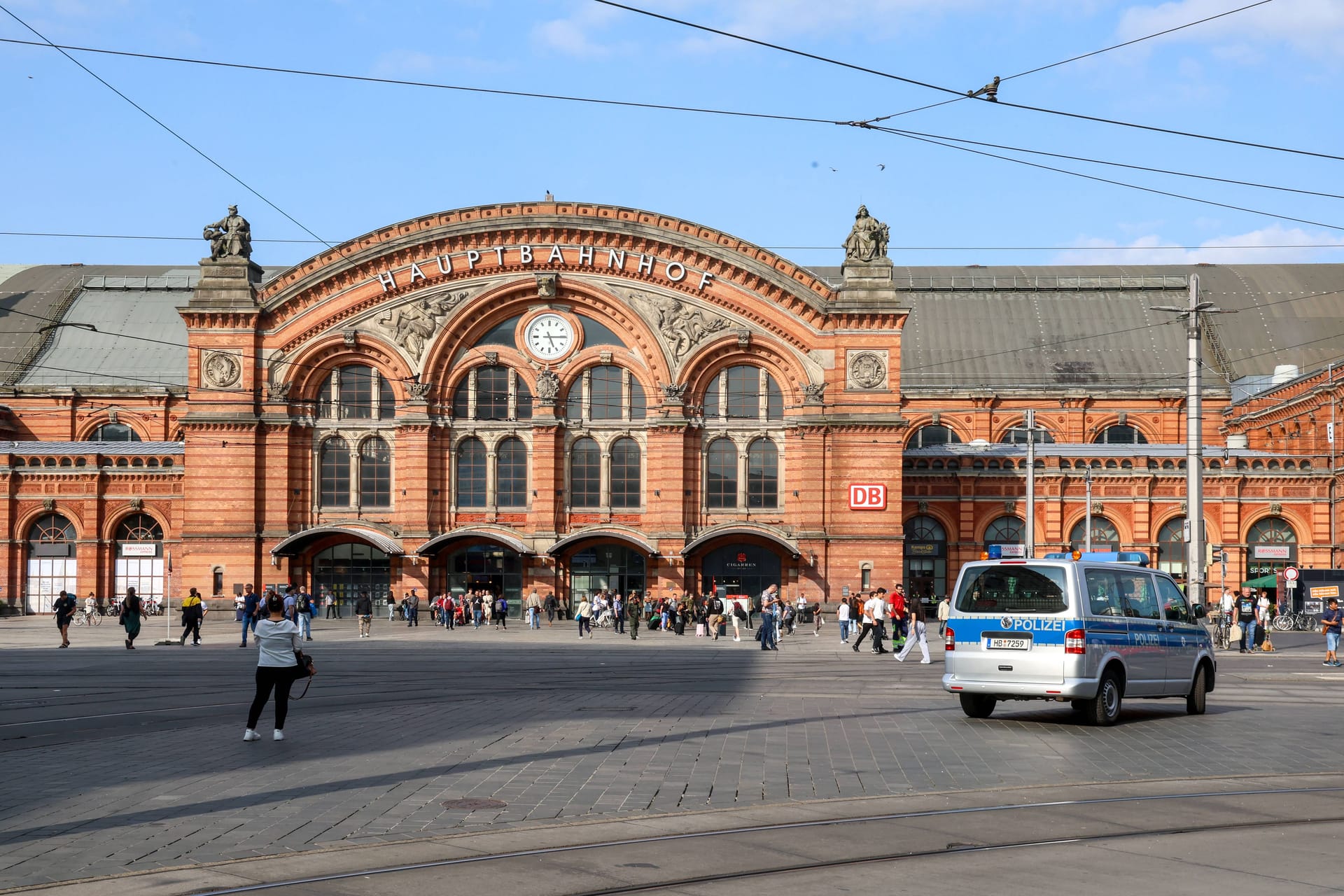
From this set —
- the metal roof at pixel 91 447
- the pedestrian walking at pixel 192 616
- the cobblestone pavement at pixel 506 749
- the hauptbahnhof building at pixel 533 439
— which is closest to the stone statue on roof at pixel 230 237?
the hauptbahnhof building at pixel 533 439

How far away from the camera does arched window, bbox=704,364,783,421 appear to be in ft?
181

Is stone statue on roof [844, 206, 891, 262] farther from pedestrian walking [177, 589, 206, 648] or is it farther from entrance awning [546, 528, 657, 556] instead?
pedestrian walking [177, 589, 206, 648]

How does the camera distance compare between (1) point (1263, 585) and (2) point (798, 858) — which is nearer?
(2) point (798, 858)

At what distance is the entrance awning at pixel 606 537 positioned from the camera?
5334 cm

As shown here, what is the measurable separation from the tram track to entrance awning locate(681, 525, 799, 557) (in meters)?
39.7

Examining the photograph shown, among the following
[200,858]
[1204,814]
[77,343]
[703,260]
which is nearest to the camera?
[200,858]

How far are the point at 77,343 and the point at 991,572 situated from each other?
2441 inches

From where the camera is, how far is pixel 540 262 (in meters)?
54.4

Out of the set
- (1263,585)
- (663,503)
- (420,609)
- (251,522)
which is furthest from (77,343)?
(1263,585)

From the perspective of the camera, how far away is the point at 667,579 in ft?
179

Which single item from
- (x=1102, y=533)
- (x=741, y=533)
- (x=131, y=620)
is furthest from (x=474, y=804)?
(x=1102, y=533)

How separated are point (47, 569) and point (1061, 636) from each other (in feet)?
164

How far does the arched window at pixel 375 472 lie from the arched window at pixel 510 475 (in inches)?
158

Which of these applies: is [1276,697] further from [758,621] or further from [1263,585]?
[1263,585]
